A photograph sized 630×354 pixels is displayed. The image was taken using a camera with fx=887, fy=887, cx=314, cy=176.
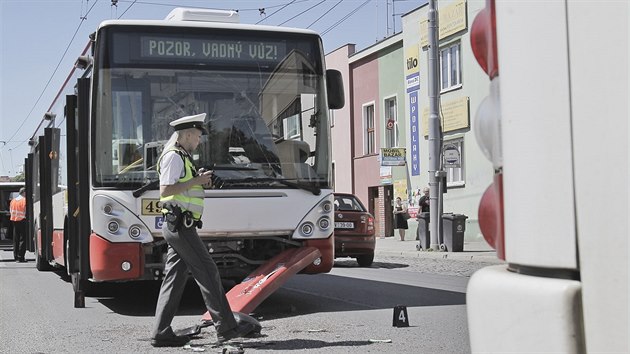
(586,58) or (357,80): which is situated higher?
(357,80)

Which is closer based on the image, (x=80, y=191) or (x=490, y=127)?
(x=490, y=127)

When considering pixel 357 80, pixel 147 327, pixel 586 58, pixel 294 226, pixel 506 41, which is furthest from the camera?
pixel 357 80

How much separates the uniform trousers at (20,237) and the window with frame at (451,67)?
46.7 feet

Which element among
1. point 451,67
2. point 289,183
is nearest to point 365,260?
point 289,183

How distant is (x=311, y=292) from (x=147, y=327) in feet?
12.2

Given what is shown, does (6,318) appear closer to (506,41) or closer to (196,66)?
(196,66)

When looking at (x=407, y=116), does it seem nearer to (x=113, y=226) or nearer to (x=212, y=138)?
(x=212, y=138)

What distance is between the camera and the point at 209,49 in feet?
32.1

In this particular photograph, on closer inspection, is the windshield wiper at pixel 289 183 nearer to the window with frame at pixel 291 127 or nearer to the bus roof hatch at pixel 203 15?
the window with frame at pixel 291 127

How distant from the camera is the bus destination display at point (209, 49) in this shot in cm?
955

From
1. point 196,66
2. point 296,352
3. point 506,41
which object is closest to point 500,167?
point 506,41

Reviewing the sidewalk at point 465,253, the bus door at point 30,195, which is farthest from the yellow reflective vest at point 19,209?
the sidewalk at point 465,253

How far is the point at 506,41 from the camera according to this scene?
7.43 ft

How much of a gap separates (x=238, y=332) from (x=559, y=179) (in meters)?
5.48
